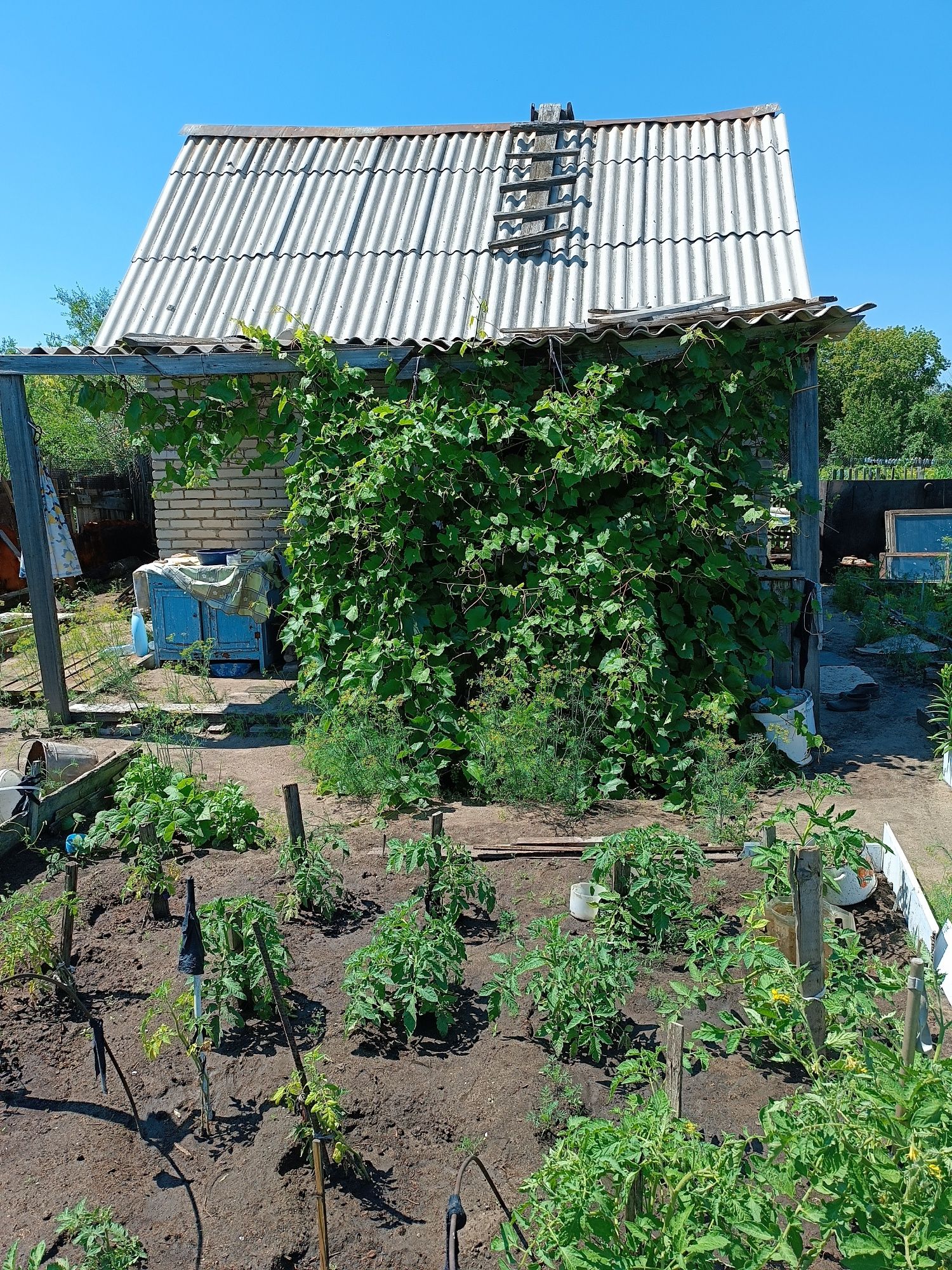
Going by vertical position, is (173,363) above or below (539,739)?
above

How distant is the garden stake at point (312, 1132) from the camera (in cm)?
228

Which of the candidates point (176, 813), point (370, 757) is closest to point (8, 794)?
point (176, 813)

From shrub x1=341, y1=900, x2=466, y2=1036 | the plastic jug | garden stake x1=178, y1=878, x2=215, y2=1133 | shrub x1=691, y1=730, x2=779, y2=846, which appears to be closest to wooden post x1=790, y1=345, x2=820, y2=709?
shrub x1=691, y1=730, x2=779, y2=846

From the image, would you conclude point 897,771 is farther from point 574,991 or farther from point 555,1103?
point 555,1103

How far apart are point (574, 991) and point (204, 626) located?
6294mm

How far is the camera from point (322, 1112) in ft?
8.85

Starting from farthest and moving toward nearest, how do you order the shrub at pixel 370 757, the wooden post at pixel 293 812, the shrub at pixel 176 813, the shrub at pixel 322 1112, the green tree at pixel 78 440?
the green tree at pixel 78 440 < the shrub at pixel 370 757 < the shrub at pixel 176 813 < the wooden post at pixel 293 812 < the shrub at pixel 322 1112

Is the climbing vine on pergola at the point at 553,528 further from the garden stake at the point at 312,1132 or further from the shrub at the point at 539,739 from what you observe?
the garden stake at the point at 312,1132

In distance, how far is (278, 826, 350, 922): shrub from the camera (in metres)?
4.13

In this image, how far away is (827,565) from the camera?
16.1m

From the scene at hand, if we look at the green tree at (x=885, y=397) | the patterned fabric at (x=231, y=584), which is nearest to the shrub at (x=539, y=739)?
the patterned fabric at (x=231, y=584)

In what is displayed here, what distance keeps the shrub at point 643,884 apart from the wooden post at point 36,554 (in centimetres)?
514

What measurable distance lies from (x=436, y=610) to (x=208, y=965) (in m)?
3.12

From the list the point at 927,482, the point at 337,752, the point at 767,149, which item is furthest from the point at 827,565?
the point at 337,752
